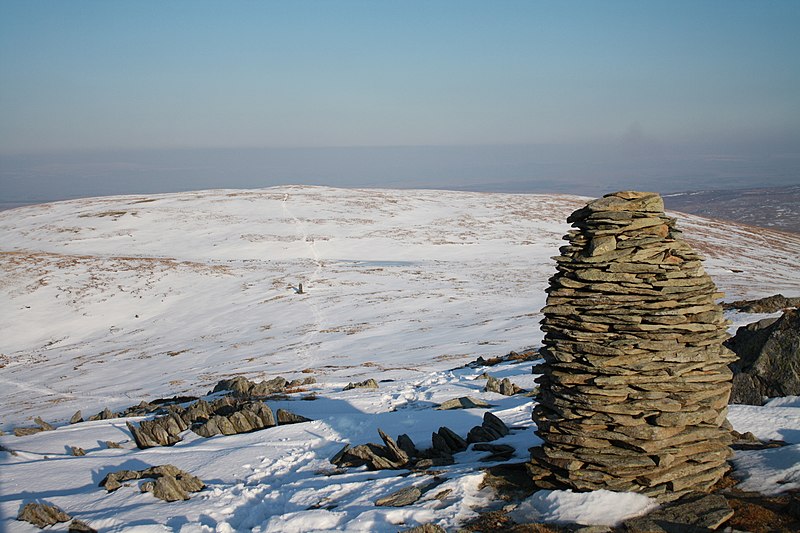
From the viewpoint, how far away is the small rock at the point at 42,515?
11.2 meters

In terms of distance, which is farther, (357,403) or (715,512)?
(357,403)

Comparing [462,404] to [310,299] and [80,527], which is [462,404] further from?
[310,299]

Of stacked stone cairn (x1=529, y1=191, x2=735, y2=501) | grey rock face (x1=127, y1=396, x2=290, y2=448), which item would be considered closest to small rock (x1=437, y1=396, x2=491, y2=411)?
grey rock face (x1=127, y1=396, x2=290, y2=448)

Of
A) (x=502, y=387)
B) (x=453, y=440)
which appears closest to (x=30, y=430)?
(x=453, y=440)

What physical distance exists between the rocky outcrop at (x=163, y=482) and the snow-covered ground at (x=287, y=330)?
236 mm

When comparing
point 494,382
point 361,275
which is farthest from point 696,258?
point 361,275

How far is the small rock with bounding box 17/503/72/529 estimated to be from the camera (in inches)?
441

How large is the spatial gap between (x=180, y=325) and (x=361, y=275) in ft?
43.2

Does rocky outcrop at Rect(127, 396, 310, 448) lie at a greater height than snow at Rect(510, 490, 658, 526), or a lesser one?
lesser

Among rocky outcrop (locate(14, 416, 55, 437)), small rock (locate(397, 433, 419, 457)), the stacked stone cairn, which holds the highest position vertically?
the stacked stone cairn

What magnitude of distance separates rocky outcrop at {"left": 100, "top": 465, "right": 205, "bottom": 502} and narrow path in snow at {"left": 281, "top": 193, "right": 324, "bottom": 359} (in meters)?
14.9

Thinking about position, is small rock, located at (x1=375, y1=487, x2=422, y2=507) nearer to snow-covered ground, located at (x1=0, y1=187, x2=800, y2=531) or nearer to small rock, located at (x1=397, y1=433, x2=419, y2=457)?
snow-covered ground, located at (x1=0, y1=187, x2=800, y2=531)

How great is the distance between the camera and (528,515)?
993 centimetres

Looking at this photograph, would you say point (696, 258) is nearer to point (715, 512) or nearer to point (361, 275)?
point (715, 512)
